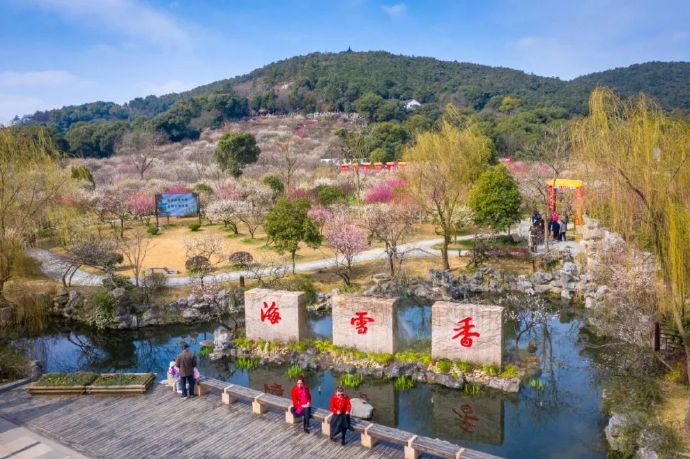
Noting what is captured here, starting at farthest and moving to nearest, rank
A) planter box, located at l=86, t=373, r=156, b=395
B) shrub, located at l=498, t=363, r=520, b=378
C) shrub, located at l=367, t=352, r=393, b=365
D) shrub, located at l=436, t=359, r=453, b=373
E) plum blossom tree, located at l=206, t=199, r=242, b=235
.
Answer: plum blossom tree, located at l=206, t=199, r=242, b=235
shrub, located at l=367, t=352, r=393, b=365
shrub, located at l=436, t=359, r=453, b=373
shrub, located at l=498, t=363, r=520, b=378
planter box, located at l=86, t=373, r=156, b=395

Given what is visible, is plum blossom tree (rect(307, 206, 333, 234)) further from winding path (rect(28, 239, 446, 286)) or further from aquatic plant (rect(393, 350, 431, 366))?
aquatic plant (rect(393, 350, 431, 366))

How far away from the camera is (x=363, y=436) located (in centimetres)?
1023

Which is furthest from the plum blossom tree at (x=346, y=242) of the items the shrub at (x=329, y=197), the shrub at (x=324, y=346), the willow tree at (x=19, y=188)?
the willow tree at (x=19, y=188)

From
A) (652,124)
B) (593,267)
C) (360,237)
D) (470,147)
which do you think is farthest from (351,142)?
(652,124)

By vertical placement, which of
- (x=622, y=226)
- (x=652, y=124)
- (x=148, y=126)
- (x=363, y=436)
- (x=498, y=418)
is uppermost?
(x=148, y=126)

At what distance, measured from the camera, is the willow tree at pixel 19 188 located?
17.6 metres

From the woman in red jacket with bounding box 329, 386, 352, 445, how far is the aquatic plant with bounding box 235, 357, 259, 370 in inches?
245

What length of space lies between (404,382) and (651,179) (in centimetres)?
775

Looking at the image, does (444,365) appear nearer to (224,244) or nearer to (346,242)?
(346,242)

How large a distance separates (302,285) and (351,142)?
105 ft

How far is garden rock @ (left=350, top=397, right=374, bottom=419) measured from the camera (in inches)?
504

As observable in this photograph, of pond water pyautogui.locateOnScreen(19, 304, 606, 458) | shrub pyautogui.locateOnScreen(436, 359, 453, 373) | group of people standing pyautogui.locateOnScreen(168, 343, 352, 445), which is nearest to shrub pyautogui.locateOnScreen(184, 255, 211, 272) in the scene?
pond water pyautogui.locateOnScreen(19, 304, 606, 458)

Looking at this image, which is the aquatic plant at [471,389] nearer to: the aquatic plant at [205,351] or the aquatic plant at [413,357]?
the aquatic plant at [413,357]

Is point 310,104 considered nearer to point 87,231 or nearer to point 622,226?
point 87,231
